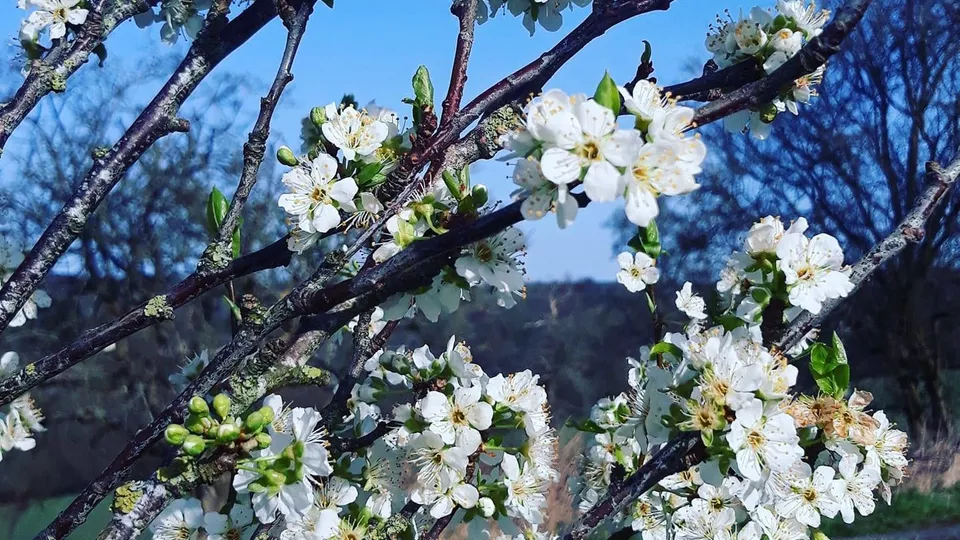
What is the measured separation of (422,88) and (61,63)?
0.56 meters

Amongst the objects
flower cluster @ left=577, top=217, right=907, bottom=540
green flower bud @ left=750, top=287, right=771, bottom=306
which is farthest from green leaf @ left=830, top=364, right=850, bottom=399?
green flower bud @ left=750, top=287, right=771, bottom=306

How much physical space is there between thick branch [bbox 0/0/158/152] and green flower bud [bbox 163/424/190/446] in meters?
0.55

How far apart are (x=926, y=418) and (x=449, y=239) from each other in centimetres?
986

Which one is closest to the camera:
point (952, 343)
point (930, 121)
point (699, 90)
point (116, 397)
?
point (699, 90)

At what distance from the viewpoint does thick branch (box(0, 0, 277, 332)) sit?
3.16 feet

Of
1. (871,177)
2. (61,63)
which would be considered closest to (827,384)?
(61,63)

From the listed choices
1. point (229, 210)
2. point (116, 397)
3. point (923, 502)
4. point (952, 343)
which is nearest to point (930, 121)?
point (952, 343)

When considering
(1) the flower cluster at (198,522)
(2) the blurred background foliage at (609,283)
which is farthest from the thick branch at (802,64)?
(2) the blurred background foliage at (609,283)

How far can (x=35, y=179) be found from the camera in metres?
6.30

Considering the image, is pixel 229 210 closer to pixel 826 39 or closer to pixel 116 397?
pixel 826 39

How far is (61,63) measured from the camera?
1.05 meters

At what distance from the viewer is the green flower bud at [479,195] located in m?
0.71

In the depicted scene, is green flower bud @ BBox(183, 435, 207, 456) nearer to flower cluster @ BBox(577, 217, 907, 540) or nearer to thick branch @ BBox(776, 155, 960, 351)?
flower cluster @ BBox(577, 217, 907, 540)

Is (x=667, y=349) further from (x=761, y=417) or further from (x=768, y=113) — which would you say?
(x=768, y=113)
